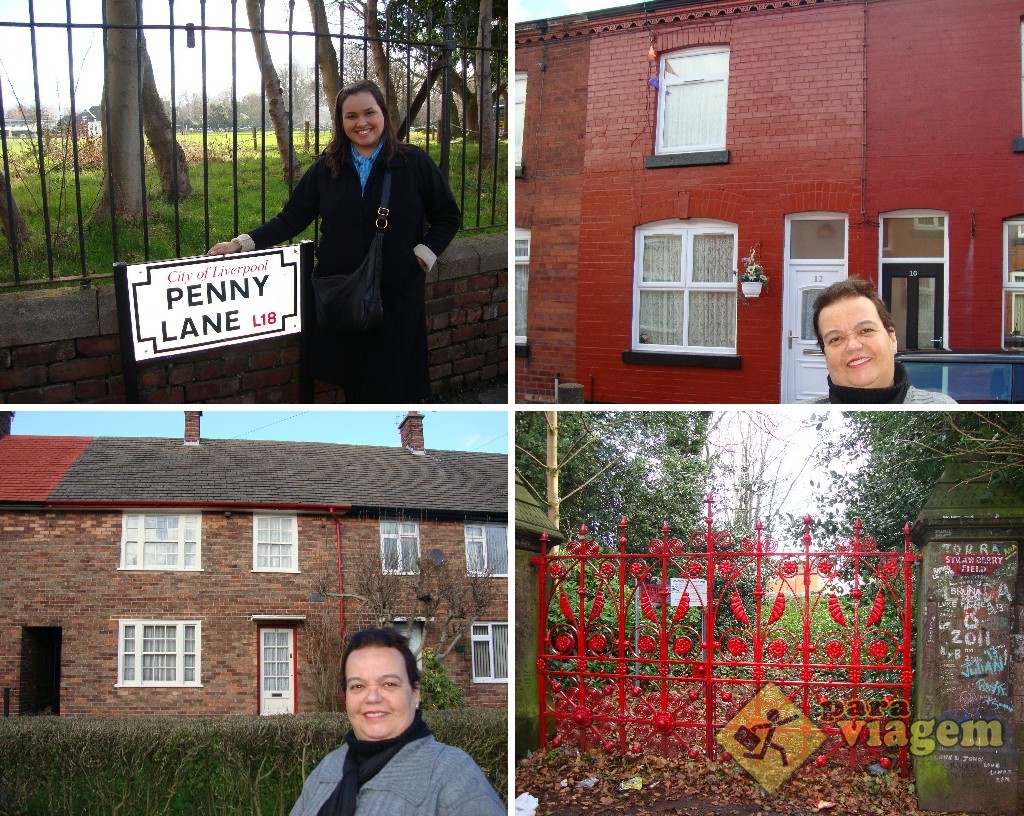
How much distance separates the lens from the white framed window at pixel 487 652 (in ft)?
20.8

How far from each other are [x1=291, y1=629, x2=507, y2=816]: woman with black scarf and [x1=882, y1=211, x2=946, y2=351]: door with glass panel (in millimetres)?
7917

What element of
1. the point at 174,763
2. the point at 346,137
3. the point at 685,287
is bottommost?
the point at 174,763

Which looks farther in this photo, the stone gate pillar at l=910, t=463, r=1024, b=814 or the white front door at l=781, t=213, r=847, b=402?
the white front door at l=781, t=213, r=847, b=402

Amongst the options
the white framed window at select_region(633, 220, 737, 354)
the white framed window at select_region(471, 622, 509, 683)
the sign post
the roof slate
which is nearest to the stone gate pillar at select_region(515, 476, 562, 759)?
the white framed window at select_region(471, 622, 509, 683)

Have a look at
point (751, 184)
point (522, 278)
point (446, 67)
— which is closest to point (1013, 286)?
point (751, 184)

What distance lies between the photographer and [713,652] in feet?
16.9

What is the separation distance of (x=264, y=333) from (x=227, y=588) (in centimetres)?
324

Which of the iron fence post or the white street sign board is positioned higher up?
the iron fence post

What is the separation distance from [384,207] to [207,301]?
3.79ft

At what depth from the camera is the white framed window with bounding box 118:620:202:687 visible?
7648 millimetres

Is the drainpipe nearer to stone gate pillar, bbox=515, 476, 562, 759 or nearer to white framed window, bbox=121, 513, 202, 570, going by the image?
white framed window, bbox=121, 513, 202, 570

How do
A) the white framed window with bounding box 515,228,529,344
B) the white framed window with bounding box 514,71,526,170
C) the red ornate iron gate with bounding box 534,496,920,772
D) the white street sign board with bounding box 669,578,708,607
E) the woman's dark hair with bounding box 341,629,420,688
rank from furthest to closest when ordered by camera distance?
the white framed window with bounding box 515,228,529,344 < the white framed window with bounding box 514,71,526,170 < the white street sign board with bounding box 669,578,708,607 < the red ornate iron gate with bounding box 534,496,920,772 < the woman's dark hair with bounding box 341,629,420,688

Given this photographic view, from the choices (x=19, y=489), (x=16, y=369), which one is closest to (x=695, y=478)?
(x=16, y=369)

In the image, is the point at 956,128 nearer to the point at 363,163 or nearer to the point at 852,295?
the point at 852,295
